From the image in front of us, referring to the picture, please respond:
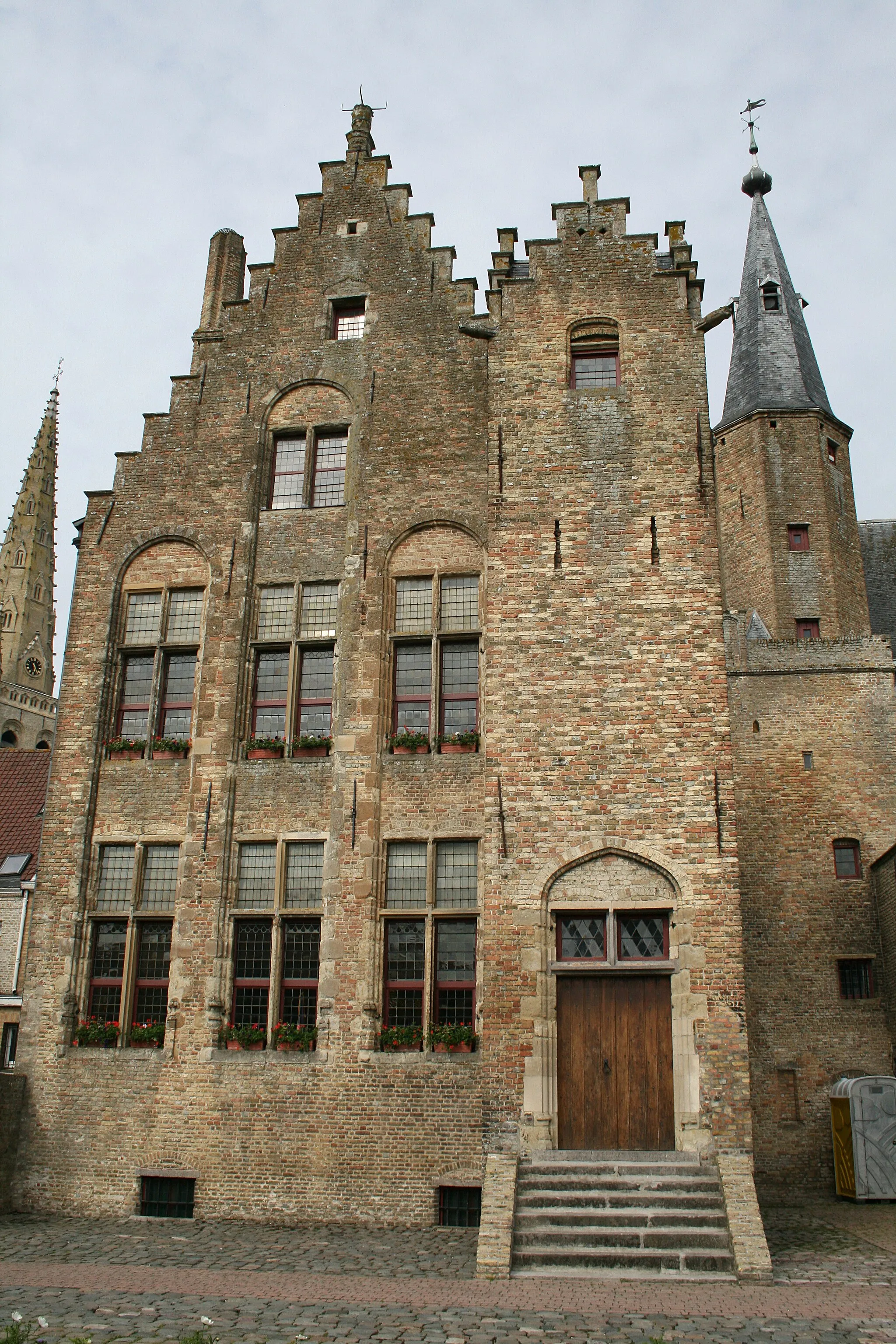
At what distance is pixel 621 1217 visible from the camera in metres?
10.7

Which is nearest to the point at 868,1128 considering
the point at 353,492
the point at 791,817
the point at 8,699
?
the point at 791,817

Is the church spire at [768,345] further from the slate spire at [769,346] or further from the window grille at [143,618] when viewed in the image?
the window grille at [143,618]

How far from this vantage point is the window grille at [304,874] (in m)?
14.7

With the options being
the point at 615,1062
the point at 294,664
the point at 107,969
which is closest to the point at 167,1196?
the point at 107,969

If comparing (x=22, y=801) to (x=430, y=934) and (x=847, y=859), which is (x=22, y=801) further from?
(x=847, y=859)

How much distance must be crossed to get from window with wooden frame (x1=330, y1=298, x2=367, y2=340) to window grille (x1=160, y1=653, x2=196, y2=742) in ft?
18.7

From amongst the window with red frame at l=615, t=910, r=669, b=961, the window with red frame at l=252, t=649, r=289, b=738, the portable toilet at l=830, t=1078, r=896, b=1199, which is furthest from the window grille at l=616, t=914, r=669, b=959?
the portable toilet at l=830, t=1078, r=896, b=1199

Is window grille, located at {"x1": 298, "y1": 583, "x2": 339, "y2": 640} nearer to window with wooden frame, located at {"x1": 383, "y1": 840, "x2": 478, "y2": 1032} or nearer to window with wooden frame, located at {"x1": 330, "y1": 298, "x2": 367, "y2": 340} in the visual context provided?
window with wooden frame, located at {"x1": 383, "y1": 840, "x2": 478, "y2": 1032}

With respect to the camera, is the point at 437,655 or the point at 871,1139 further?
the point at 871,1139

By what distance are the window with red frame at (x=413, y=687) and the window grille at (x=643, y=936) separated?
3.98m

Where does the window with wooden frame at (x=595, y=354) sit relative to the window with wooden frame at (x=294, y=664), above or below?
above

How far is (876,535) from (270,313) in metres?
21.1

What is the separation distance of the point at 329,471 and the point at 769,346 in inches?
744

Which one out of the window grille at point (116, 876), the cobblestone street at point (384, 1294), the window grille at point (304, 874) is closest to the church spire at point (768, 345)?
the window grille at point (304, 874)
